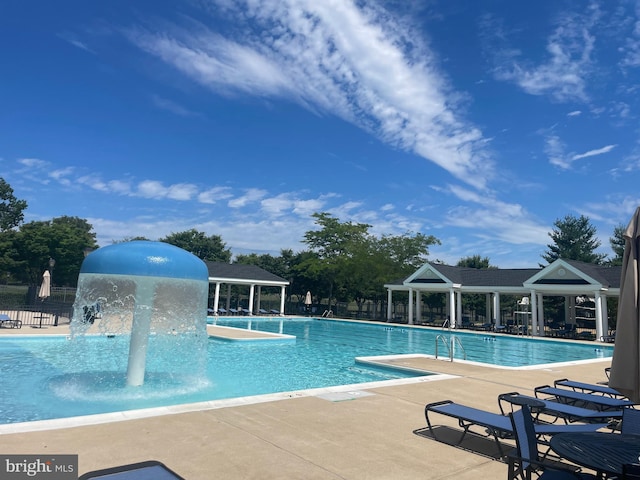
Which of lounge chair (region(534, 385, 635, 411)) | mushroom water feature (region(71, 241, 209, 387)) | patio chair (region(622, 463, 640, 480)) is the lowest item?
lounge chair (region(534, 385, 635, 411))

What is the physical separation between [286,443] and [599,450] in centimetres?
303

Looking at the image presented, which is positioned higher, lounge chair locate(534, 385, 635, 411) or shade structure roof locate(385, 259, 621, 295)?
shade structure roof locate(385, 259, 621, 295)

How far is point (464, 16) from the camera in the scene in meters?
13.1

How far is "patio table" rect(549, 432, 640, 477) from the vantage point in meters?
2.84

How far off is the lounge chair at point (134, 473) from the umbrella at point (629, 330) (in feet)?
12.9

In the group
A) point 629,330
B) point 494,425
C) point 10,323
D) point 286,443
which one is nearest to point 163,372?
point 286,443

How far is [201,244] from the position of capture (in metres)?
63.6

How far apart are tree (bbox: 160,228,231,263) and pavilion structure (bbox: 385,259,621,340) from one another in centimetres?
3481

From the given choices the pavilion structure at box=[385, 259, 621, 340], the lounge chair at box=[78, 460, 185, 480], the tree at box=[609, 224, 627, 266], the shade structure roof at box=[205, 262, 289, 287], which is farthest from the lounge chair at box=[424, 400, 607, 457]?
the tree at box=[609, 224, 627, 266]

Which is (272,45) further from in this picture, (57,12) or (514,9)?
(514,9)

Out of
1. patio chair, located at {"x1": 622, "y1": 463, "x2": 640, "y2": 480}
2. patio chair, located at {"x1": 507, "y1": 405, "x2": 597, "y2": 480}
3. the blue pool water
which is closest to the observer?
patio chair, located at {"x1": 622, "y1": 463, "x2": 640, "y2": 480}

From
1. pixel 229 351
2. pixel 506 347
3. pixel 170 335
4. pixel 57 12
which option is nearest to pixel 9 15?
pixel 57 12

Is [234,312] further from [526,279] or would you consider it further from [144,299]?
[144,299]

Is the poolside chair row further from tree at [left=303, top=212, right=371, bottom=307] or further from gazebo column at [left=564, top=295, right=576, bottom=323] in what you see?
gazebo column at [left=564, top=295, right=576, bottom=323]
